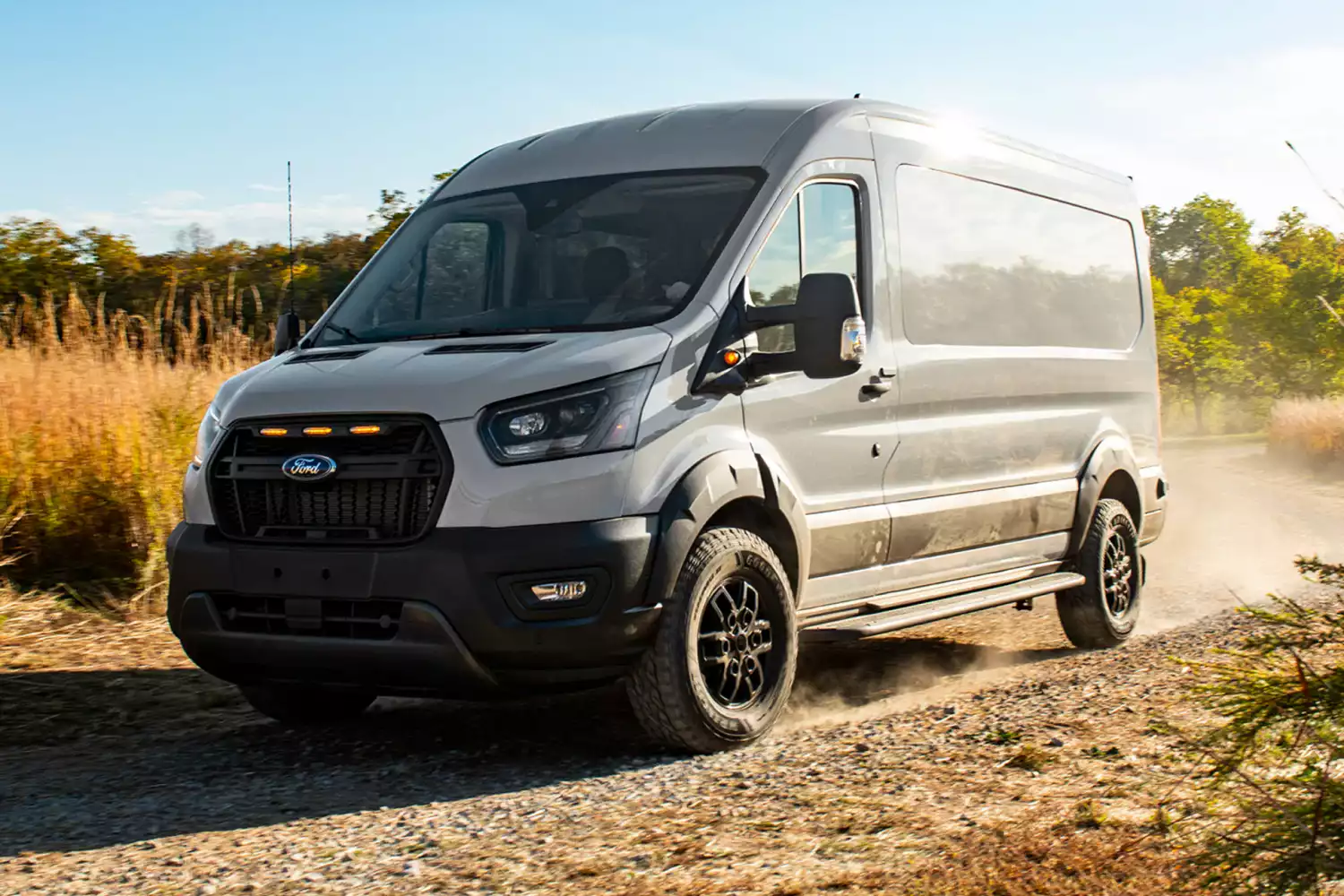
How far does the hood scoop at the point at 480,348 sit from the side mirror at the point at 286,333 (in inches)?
51.6

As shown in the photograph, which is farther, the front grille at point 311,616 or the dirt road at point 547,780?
the front grille at point 311,616

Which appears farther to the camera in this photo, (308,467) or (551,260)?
(551,260)

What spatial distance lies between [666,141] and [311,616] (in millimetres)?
2542

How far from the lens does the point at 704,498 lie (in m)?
5.57

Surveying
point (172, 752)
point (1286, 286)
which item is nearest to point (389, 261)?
point (172, 752)

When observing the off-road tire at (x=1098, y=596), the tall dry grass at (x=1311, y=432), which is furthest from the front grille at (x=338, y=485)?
the tall dry grass at (x=1311, y=432)

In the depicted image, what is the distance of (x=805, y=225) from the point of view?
6.39m

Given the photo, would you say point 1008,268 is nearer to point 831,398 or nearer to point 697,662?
point 831,398

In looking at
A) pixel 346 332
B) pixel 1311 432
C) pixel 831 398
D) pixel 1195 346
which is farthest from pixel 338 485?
pixel 1195 346

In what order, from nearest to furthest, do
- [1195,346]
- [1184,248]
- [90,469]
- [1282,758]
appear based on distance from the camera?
[1282,758] → [90,469] → [1195,346] → [1184,248]

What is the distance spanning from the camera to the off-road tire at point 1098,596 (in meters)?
8.45

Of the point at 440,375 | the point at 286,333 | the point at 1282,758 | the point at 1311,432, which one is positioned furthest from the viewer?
the point at 1311,432

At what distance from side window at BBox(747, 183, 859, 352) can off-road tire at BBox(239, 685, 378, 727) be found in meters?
2.33

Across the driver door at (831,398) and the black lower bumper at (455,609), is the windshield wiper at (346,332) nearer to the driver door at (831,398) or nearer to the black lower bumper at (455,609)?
the black lower bumper at (455,609)
